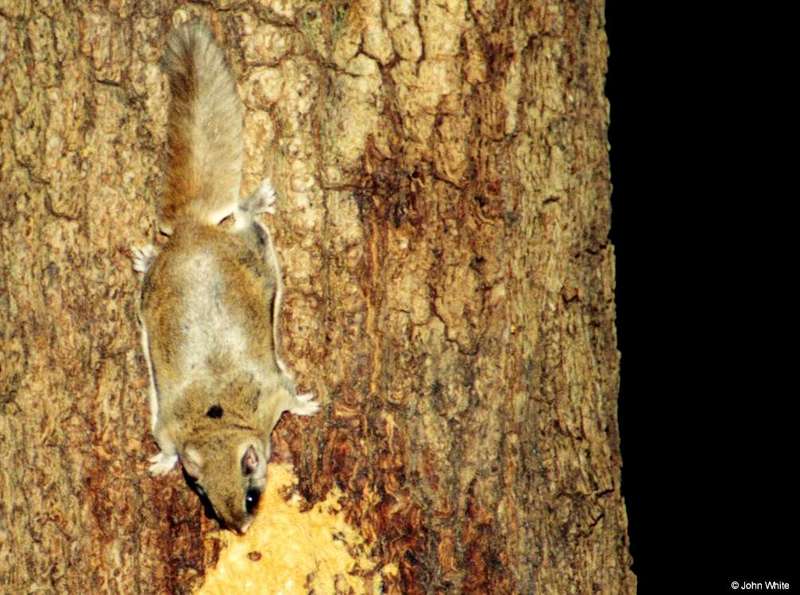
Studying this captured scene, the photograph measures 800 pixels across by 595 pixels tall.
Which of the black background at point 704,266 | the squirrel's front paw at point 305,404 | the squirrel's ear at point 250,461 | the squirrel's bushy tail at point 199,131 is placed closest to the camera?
the squirrel's bushy tail at point 199,131

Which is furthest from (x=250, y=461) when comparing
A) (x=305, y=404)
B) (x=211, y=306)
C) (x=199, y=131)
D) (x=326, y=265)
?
(x=199, y=131)

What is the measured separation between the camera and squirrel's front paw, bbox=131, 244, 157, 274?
348 cm

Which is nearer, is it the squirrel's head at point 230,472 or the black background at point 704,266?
the squirrel's head at point 230,472

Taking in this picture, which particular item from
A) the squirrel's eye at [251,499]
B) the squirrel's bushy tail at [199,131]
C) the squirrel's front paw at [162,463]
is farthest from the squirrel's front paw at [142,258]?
the squirrel's eye at [251,499]

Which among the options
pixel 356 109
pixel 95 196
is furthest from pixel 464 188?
pixel 95 196

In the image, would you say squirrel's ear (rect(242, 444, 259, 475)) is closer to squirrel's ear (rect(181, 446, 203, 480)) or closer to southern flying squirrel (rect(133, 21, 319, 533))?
southern flying squirrel (rect(133, 21, 319, 533))

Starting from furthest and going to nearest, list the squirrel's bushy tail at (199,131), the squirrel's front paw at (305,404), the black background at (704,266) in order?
the black background at (704,266) → the squirrel's front paw at (305,404) → the squirrel's bushy tail at (199,131)

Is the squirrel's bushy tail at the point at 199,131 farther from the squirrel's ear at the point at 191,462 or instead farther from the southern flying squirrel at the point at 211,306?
the squirrel's ear at the point at 191,462

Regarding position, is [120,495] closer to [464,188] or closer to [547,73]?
[464,188]

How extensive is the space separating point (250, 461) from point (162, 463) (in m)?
0.30

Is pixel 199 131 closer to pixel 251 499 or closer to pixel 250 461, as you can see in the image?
pixel 250 461

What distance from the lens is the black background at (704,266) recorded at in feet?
25.1

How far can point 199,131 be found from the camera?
355 centimetres

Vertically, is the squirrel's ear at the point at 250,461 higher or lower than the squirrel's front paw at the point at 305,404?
lower
